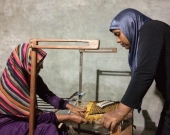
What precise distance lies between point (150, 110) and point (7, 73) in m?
1.81

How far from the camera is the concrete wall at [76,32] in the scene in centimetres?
250

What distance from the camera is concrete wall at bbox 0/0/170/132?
250 cm

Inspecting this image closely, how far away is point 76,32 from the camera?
262 cm

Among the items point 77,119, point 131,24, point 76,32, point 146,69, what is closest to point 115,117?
point 146,69

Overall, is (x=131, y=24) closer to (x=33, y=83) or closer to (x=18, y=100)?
(x=33, y=83)

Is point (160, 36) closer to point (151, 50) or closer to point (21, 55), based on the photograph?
point (151, 50)

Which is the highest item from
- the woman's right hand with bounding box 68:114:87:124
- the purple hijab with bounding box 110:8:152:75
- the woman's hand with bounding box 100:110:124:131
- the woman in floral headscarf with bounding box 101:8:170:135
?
the purple hijab with bounding box 110:8:152:75

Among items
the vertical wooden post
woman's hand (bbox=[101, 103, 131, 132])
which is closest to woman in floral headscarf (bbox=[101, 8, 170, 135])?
woman's hand (bbox=[101, 103, 131, 132])

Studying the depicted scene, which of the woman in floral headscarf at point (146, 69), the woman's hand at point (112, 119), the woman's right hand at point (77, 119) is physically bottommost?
the woman's right hand at point (77, 119)

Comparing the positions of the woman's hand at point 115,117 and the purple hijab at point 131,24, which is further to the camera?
the purple hijab at point 131,24

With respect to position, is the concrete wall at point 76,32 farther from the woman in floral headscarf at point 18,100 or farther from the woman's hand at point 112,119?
the woman's hand at point 112,119

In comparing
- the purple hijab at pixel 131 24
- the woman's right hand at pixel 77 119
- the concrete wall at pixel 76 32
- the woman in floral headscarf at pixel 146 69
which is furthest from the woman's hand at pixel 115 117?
the concrete wall at pixel 76 32

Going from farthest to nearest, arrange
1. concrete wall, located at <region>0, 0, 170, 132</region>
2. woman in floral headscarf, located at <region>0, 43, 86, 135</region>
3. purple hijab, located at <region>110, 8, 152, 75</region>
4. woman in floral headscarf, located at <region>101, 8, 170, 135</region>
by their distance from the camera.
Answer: concrete wall, located at <region>0, 0, 170, 132</region>
woman in floral headscarf, located at <region>0, 43, 86, 135</region>
purple hijab, located at <region>110, 8, 152, 75</region>
woman in floral headscarf, located at <region>101, 8, 170, 135</region>

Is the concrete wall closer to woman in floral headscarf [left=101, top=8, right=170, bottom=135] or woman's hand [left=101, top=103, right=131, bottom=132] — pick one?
woman in floral headscarf [left=101, top=8, right=170, bottom=135]
